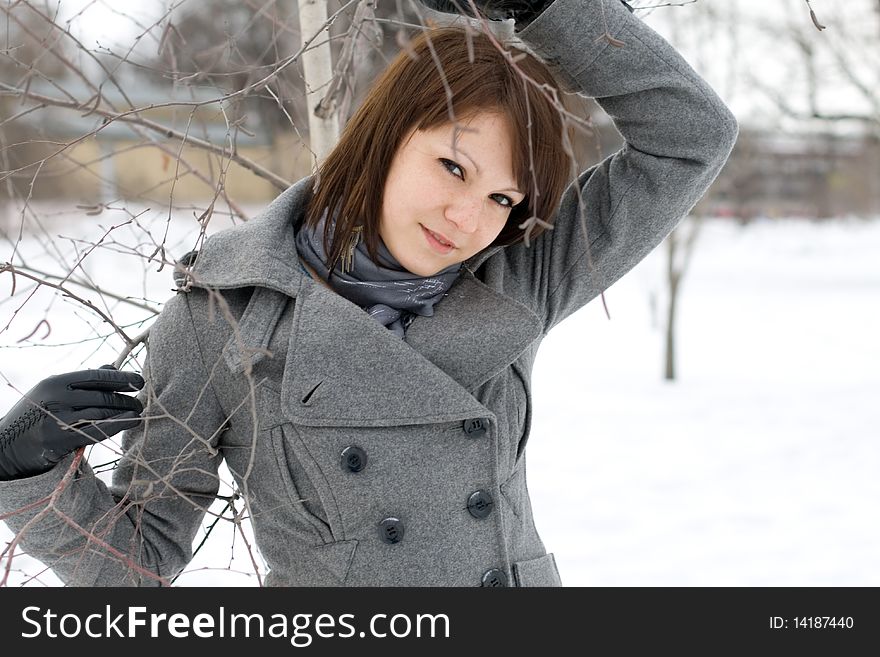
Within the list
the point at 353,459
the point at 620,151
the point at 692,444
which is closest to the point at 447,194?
the point at 620,151

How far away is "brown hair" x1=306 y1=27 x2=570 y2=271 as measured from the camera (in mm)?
1358

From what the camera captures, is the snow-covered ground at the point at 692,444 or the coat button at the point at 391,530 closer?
the coat button at the point at 391,530

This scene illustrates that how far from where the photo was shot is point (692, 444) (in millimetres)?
5715

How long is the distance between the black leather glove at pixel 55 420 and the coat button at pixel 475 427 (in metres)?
0.52

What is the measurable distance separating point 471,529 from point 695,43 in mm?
5666

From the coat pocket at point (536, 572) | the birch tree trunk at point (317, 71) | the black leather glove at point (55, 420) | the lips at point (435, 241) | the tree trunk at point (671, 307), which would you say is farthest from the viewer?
the tree trunk at point (671, 307)

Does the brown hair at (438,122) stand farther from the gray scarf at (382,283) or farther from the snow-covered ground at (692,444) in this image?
the snow-covered ground at (692,444)

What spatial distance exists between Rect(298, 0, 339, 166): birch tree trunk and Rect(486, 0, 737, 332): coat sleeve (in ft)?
1.92

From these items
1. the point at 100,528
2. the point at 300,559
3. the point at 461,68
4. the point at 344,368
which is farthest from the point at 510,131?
the point at 100,528

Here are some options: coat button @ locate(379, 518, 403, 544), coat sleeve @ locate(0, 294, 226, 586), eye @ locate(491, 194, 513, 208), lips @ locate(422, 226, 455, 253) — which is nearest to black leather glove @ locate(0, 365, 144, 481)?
coat sleeve @ locate(0, 294, 226, 586)

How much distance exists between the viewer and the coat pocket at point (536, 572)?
5.04 ft

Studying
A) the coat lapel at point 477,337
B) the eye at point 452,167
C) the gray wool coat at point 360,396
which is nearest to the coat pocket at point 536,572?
the gray wool coat at point 360,396

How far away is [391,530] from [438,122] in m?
0.65

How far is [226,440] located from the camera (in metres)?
1.53
